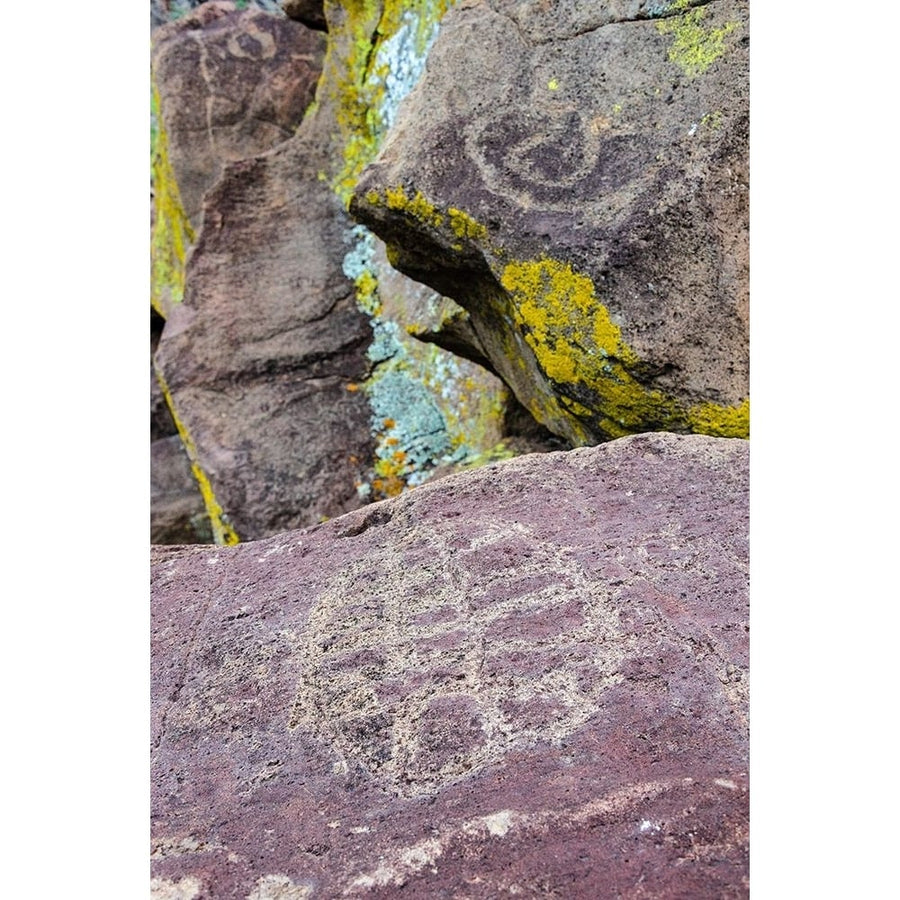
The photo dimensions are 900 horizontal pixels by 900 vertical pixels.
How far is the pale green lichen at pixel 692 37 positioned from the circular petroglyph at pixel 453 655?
3.81 ft

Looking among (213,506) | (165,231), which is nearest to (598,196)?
(213,506)

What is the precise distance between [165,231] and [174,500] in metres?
1.30

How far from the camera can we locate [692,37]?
2100 millimetres

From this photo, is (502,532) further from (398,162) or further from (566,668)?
(398,162)

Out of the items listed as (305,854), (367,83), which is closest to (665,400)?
(305,854)

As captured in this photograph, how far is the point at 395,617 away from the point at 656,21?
4.94ft

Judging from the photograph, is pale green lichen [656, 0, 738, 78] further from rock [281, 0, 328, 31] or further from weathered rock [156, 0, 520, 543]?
rock [281, 0, 328, 31]

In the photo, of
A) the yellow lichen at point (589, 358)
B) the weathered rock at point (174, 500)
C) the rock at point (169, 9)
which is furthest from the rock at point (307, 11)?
the yellow lichen at point (589, 358)

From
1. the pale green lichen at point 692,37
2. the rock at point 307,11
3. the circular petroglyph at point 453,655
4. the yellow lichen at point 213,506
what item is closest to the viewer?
the circular petroglyph at point 453,655

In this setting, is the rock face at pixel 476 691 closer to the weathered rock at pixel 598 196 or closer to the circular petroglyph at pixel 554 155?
the weathered rock at pixel 598 196

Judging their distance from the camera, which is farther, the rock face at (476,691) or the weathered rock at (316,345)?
the weathered rock at (316,345)

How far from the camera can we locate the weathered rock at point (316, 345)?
326 cm

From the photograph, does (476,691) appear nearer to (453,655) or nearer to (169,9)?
(453,655)

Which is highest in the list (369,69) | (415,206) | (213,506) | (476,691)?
(369,69)
